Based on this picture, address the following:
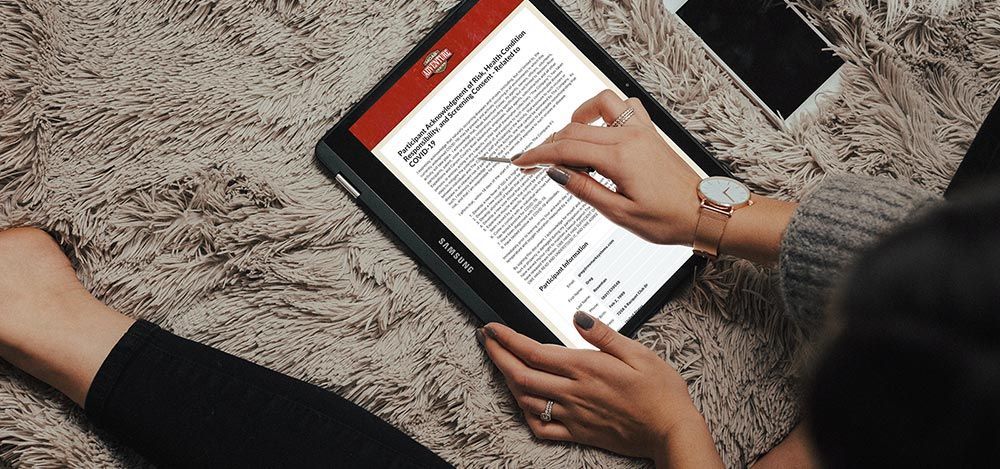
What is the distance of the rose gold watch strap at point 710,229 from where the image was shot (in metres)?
0.59

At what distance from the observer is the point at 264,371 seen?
0.65 metres

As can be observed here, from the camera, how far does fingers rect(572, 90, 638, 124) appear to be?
2.07 feet

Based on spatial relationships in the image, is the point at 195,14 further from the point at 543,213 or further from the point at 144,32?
the point at 543,213

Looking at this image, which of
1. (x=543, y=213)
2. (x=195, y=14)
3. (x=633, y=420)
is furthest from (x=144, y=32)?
(x=633, y=420)

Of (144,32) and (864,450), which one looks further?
(144,32)

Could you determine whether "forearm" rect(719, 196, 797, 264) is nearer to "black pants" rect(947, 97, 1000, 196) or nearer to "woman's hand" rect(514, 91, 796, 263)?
"woman's hand" rect(514, 91, 796, 263)

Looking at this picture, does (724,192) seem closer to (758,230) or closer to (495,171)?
(758,230)

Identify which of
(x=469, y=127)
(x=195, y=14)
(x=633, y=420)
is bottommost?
(x=633, y=420)

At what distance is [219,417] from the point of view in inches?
24.6

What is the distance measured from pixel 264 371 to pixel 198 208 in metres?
0.18

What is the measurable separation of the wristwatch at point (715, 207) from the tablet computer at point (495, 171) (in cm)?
7

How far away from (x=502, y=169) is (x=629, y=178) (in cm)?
14

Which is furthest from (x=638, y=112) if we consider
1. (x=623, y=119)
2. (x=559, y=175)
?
(x=559, y=175)

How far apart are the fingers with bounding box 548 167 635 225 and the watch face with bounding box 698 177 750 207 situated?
75mm
